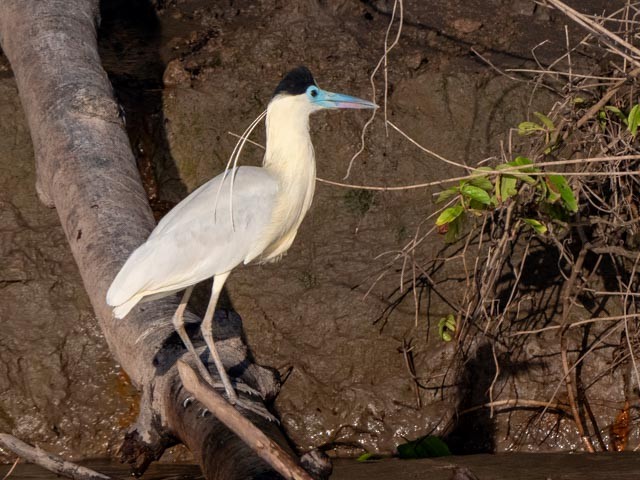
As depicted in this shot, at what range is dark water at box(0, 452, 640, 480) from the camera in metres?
4.38

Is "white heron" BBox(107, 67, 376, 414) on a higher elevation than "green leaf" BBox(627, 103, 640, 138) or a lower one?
lower

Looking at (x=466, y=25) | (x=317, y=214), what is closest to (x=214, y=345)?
(x=317, y=214)

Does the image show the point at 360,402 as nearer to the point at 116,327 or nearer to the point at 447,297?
the point at 447,297

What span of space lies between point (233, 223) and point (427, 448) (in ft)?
5.32

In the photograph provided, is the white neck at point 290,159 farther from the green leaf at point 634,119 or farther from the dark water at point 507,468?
the green leaf at point 634,119

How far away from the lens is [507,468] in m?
4.52

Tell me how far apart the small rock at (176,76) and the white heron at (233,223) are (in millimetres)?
2168

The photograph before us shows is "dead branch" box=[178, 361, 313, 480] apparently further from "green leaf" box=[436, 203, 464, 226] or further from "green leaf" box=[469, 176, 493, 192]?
"green leaf" box=[469, 176, 493, 192]

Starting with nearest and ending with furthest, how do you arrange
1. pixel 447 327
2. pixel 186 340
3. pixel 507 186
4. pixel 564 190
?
pixel 564 190, pixel 507 186, pixel 186 340, pixel 447 327

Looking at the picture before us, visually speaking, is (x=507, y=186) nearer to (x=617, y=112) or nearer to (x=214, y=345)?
(x=617, y=112)

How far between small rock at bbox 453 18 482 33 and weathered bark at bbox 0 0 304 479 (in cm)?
268

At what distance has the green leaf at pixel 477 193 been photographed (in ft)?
14.1

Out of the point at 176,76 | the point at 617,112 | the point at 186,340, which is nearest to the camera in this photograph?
the point at 186,340

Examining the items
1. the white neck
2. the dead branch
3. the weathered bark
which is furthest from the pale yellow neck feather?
the dead branch
